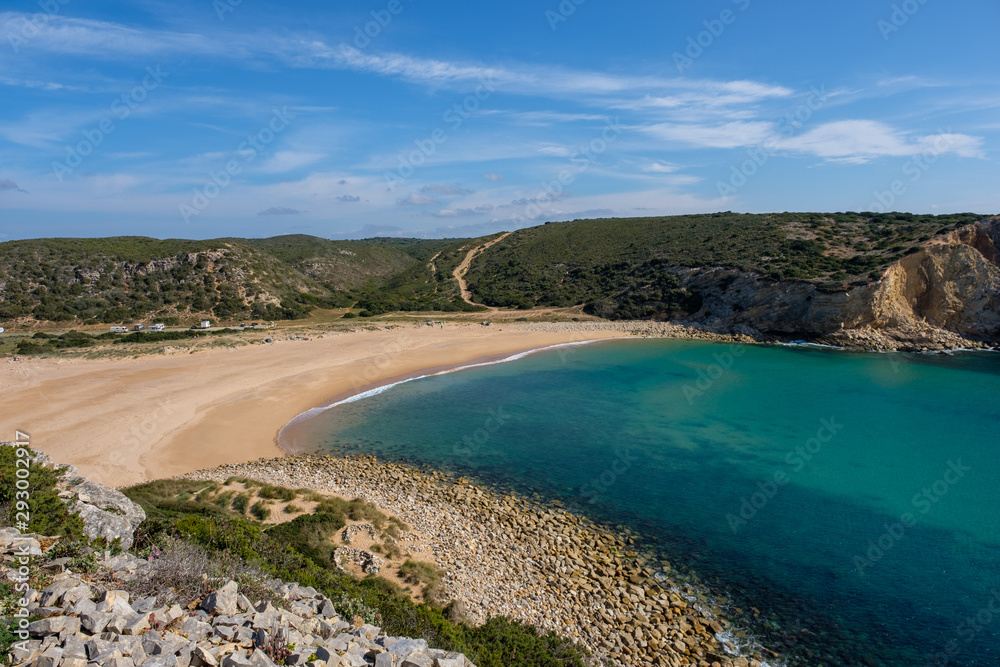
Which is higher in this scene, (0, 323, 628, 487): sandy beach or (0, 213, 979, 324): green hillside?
(0, 213, 979, 324): green hillside

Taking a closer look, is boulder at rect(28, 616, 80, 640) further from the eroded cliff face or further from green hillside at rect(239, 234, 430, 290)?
green hillside at rect(239, 234, 430, 290)

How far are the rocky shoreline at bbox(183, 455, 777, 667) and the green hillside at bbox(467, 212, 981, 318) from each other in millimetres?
36910

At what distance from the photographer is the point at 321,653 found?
5.09 meters

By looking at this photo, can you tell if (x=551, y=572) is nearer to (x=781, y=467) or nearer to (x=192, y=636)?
(x=192, y=636)

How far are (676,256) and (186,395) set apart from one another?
1907 inches

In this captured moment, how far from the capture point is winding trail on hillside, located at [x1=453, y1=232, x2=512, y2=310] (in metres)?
61.2

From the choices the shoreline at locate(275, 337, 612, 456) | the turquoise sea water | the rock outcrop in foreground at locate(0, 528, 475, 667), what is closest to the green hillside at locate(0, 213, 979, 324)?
the shoreline at locate(275, 337, 612, 456)

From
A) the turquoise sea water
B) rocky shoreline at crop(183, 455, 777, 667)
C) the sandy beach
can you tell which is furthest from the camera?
the sandy beach

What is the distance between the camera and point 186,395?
2330cm

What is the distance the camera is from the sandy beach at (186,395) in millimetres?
17016

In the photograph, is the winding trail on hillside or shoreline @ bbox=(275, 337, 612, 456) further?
the winding trail on hillside

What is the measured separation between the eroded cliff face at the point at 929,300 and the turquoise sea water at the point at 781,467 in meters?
6.46

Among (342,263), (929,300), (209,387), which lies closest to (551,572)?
(209,387)

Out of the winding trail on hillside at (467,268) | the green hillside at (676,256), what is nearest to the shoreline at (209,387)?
the green hillside at (676,256)
